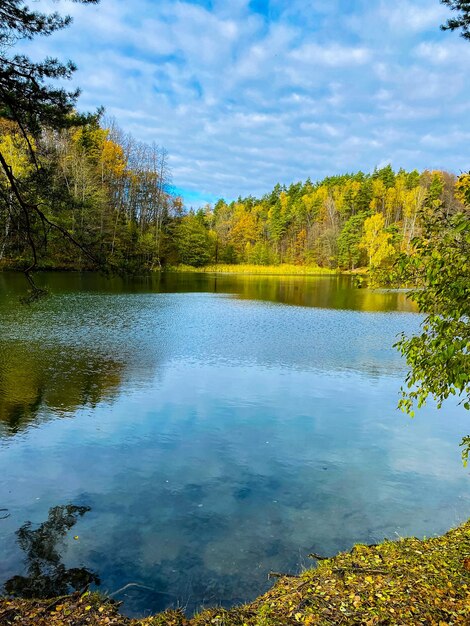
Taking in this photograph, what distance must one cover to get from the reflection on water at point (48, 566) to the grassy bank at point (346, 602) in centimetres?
34

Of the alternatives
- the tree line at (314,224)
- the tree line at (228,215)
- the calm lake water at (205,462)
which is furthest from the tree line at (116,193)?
the calm lake water at (205,462)

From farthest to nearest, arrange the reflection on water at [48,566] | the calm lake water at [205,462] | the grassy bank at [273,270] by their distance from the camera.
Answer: the grassy bank at [273,270], the calm lake water at [205,462], the reflection on water at [48,566]

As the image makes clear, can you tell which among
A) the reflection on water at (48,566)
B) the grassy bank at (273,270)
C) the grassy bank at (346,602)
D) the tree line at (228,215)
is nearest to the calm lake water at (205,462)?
the reflection on water at (48,566)

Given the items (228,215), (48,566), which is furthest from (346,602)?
(228,215)

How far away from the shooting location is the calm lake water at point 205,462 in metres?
5.22

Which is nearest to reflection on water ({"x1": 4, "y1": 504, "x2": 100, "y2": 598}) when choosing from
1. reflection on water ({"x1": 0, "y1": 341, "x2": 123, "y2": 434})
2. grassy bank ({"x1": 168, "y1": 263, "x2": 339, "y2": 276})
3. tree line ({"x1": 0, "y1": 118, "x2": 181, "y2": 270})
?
reflection on water ({"x1": 0, "y1": 341, "x2": 123, "y2": 434})

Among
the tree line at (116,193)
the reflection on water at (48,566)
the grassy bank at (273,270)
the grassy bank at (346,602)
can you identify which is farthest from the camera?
the grassy bank at (273,270)

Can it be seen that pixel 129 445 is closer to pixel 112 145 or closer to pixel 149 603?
pixel 149 603

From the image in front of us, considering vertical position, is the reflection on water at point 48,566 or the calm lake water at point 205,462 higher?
the calm lake water at point 205,462

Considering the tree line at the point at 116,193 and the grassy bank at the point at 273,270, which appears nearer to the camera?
the tree line at the point at 116,193

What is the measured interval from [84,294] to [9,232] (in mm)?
25130

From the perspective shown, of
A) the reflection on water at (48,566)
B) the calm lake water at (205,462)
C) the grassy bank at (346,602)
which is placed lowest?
the reflection on water at (48,566)

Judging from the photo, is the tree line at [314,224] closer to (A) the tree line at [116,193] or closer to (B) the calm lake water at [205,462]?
(A) the tree line at [116,193]

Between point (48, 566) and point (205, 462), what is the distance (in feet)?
10.9
